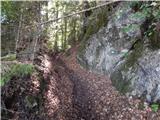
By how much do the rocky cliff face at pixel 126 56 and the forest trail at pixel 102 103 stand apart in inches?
15.3

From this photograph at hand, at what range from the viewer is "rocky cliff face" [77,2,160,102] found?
27.9 feet

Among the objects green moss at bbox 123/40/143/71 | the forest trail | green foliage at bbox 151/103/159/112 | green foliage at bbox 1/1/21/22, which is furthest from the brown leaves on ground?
green foliage at bbox 1/1/21/22

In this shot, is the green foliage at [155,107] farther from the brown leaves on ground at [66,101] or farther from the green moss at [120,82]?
the green moss at [120,82]

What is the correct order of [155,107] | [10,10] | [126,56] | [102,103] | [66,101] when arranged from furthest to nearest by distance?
[10,10], [126,56], [66,101], [102,103], [155,107]

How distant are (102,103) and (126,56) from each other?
101 inches

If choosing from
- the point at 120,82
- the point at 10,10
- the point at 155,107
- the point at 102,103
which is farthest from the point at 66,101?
the point at 10,10

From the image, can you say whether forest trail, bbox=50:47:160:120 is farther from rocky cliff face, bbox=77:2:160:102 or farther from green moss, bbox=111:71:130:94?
rocky cliff face, bbox=77:2:160:102

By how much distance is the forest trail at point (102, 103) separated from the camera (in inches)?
317

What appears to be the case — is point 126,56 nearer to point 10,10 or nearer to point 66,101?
point 66,101

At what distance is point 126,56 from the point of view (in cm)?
1073

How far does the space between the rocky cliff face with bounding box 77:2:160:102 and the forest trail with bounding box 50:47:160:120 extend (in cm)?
39

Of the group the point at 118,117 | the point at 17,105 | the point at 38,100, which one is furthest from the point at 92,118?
the point at 17,105

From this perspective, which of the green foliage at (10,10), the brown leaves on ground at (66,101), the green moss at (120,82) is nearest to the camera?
the brown leaves on ground at (66,101)

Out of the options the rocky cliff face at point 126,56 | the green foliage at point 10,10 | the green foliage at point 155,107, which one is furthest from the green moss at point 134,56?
the green foliage at point 10,10
